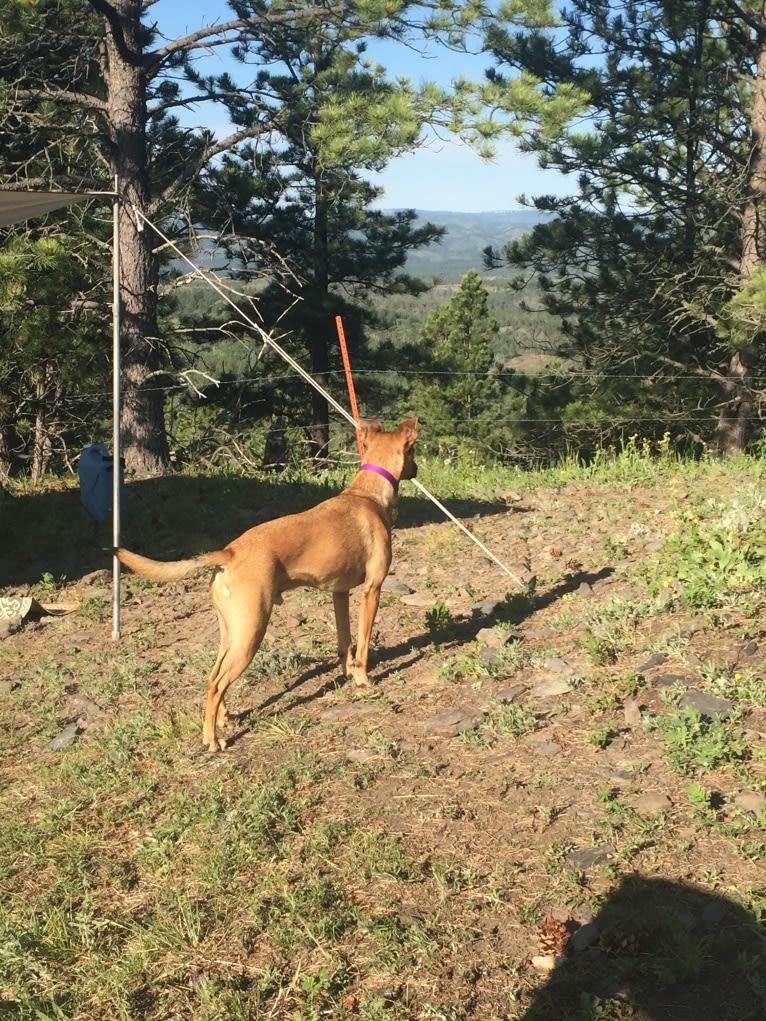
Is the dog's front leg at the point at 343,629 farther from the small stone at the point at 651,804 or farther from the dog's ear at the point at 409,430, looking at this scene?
the small stone at the point at 651,804

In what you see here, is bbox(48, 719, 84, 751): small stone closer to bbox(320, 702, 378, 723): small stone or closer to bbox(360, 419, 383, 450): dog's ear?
bbox(320, 702, 378, 723): small stone

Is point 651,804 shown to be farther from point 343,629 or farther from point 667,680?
point 343,629

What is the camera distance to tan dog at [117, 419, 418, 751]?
4.89 metres

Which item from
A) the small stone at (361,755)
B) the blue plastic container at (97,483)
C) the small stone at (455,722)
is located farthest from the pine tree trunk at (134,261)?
the small stone at (361,755)

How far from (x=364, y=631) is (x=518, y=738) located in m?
1.23

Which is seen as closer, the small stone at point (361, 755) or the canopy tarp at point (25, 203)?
the small stone at point (361, 755)

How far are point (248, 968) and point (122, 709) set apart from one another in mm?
2712

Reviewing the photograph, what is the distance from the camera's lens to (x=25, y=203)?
6.87 metres

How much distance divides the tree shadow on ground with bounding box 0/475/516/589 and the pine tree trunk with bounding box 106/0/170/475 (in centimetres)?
102

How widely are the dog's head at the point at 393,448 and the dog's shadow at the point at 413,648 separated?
1.21 m

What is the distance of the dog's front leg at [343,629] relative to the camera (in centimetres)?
579

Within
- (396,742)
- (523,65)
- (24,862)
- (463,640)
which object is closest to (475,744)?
(396,742)

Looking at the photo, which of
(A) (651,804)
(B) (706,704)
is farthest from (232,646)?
(B) (706,704)

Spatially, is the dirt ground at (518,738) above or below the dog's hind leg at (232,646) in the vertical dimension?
below
